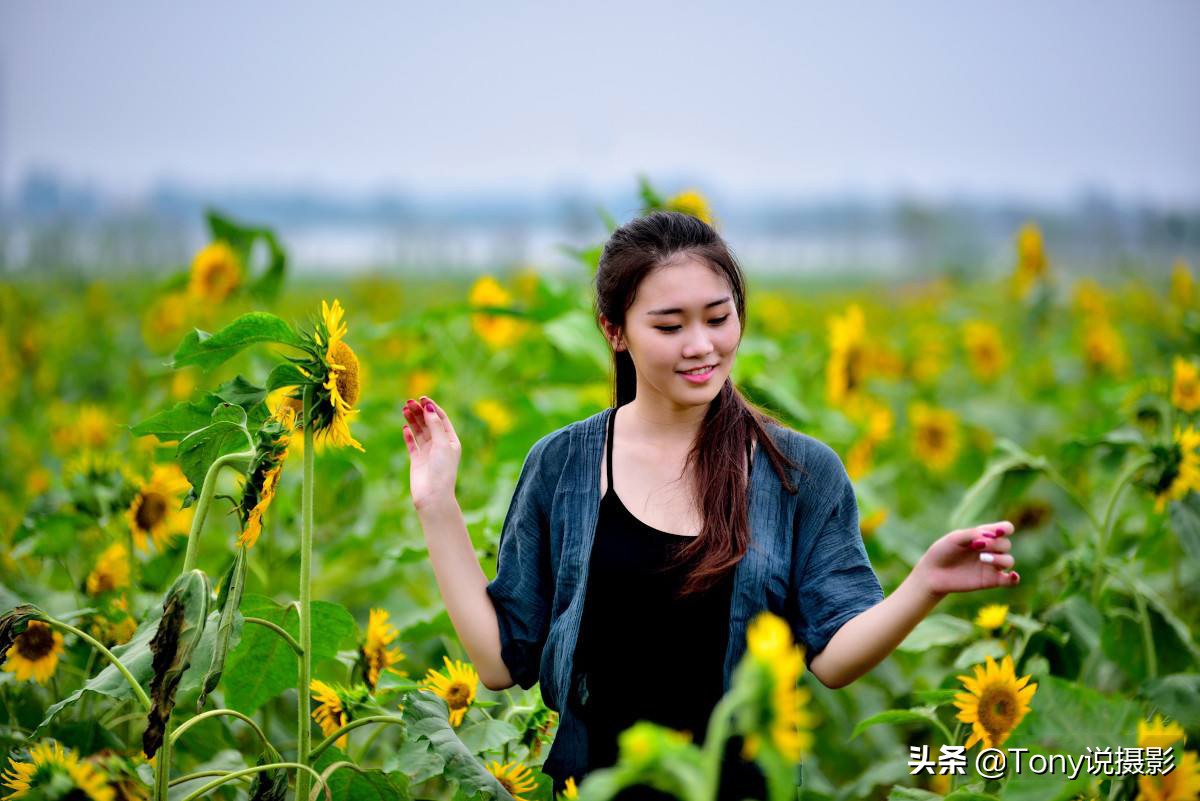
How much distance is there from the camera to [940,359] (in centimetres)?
462

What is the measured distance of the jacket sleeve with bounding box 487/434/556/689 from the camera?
136 centimetres

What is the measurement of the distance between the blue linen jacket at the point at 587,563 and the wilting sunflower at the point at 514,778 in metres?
0.03

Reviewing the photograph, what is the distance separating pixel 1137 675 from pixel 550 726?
Result: 3.18 ft

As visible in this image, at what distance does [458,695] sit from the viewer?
1395mm

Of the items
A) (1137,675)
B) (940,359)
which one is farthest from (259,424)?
(940,359)

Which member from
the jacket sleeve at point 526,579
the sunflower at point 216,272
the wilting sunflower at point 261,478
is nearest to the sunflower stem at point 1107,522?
the jacket sleeve at point 526,579

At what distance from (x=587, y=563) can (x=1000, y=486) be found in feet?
2.91

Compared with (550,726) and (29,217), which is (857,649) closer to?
(550,726)

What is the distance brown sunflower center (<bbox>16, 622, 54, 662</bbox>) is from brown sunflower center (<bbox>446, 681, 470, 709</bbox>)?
564mm

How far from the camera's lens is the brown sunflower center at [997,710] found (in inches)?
55.8

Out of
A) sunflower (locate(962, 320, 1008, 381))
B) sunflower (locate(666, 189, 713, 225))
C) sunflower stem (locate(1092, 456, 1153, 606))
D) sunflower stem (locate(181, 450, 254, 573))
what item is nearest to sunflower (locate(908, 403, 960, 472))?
sunflower (locate(962, 320, 1008, 381))

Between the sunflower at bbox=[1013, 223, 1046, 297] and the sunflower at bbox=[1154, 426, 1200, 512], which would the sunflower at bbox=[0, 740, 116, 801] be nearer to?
the sunflower at bbox=[1154, 426, 1200, 512]

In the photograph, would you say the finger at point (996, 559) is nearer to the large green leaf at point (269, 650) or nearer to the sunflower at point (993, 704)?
the sunflower at point (993, 704)

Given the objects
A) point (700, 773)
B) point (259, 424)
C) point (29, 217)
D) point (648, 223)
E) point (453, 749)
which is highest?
point (29, 217)
